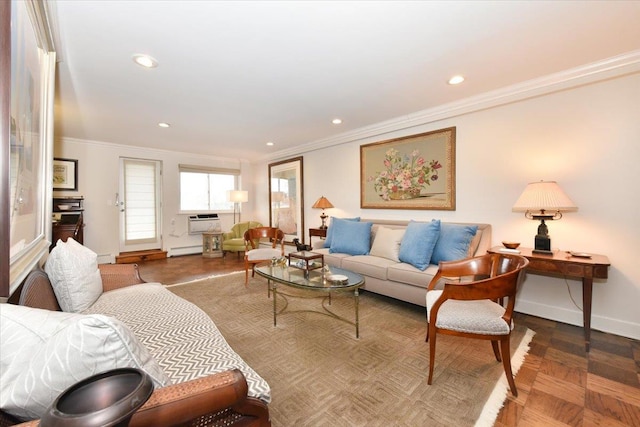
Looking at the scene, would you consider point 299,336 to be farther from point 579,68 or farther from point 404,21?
point 579,68

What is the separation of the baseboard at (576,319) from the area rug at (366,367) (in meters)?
0.47

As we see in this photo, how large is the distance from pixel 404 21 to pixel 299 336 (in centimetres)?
252

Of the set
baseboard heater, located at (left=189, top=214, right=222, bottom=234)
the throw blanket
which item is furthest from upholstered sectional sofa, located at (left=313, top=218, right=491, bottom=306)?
baseboard heater, located at (left=189, top=214, right=222, bottom=234)

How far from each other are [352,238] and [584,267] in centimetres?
226

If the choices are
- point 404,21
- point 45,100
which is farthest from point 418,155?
point 45,100

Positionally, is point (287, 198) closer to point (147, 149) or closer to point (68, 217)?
point (147, 149)

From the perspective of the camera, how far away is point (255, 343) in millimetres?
2256

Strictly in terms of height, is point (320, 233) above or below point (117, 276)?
above

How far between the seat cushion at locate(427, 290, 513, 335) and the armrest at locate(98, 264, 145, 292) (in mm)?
2491

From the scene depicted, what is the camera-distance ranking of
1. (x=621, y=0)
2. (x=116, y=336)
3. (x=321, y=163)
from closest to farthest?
(x=116, y=336) → (x=621, y=0) → (x=321, y=163)

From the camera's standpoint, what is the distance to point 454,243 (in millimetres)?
2920

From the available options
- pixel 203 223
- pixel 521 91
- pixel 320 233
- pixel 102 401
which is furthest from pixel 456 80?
pixel 203 223

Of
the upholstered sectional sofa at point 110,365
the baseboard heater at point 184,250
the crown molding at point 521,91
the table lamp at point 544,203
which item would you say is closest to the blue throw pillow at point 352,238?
the crown molding at point 521,91

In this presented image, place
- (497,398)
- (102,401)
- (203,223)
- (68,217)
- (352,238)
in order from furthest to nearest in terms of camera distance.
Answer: (203,223) < (68,217) < (352,238) < (497,398) < (102,401)
